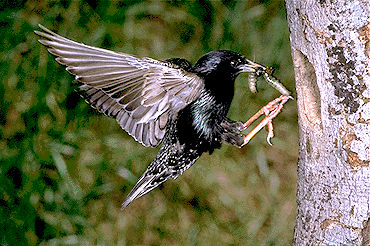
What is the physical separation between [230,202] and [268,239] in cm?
27

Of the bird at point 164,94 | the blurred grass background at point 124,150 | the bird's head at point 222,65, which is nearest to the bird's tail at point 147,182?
the bird at point 164,94

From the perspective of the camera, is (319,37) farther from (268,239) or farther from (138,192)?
(268,239)

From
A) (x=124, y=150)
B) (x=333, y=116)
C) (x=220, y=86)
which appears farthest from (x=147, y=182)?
(x=124, y=150)

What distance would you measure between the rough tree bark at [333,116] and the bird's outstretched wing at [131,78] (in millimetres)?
379

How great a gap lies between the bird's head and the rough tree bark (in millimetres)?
437

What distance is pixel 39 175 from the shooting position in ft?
10.9

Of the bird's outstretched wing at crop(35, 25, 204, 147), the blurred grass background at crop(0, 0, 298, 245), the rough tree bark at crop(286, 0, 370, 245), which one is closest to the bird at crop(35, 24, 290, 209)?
the bird's outstretched wing at crop(35, 25, 204, 147)

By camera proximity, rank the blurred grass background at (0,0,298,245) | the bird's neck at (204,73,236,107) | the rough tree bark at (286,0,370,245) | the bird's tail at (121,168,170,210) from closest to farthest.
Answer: the rough tree bark at (286,0,370,245), the bird's neck at (204,73,236,107), the bird's tail at (121,168,170,210), the blurred grass background at (0,0,298,245)

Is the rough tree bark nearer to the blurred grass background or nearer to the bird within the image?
the bird

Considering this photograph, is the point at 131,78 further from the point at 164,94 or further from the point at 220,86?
the point at 220,86

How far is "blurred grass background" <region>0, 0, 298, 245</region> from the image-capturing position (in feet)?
A: 10.9

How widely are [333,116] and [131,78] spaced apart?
581 millimetres

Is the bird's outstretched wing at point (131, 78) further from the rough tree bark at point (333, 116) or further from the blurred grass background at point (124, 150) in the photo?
the blurred grass background at point (124, 150)

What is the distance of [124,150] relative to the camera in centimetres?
349
